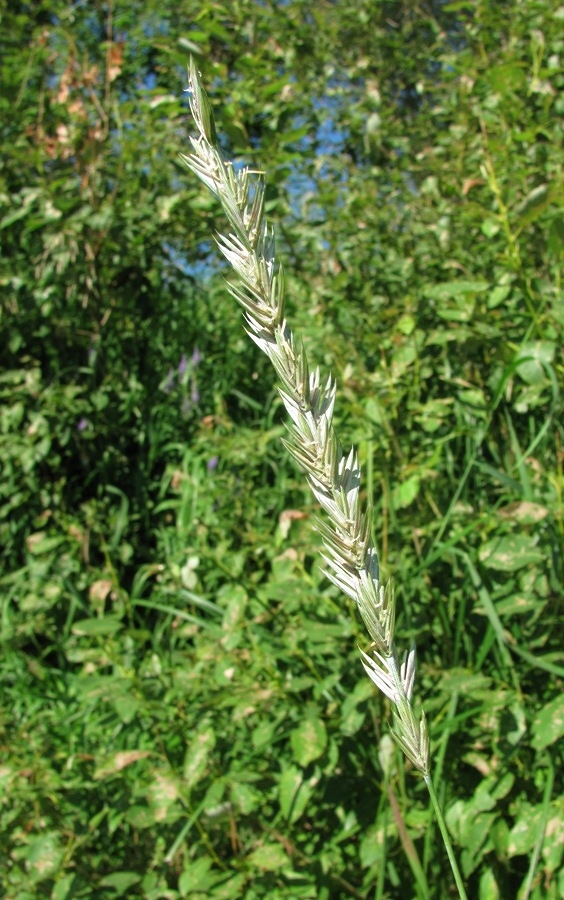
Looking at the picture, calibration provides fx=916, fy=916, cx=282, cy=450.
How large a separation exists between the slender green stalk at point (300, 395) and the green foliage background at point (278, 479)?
1.02 m

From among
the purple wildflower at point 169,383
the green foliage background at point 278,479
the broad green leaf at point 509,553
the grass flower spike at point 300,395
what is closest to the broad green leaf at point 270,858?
the green foliage background at point 278,479

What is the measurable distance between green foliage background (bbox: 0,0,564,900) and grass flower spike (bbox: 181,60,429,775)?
102 centimetres

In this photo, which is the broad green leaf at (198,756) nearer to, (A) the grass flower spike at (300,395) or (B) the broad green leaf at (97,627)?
(B) the broad green leaf at (97,627)

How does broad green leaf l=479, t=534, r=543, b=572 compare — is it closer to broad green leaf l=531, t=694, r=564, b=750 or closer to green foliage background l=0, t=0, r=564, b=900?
green foliage background l=0, t=0, r=564, b=900

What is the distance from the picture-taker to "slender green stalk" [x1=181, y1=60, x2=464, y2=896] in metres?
0.54

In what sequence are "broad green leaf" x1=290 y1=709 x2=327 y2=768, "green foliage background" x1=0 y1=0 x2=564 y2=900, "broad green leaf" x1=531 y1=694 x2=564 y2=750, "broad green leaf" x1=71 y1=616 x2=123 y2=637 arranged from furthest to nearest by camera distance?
"broad green leaf" x1=71 y1=616 x2=123 y2=637
"green foliage background" x1=0 y1=0 x2=564 y2=900
"broad green leaf" x1=290 y1=709 x2=327 y2=768
"broad green leaf" x1=531 y1=694 x2=564 y2=750

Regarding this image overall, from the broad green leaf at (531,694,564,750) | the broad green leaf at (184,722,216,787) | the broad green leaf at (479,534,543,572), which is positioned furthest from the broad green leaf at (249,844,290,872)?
the broad green leaf at (479,534,543,572)

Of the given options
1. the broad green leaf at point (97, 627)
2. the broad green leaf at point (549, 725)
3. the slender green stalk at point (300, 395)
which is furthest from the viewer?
the broad green leaf at point (97, 627)

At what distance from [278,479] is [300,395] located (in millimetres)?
2290

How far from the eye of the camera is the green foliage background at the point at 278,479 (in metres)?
1.72

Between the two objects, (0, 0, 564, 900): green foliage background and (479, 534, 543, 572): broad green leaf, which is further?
(0, 0, 564, 900): green foliage background

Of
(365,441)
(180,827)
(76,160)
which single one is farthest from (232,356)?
(180,827)

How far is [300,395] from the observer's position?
1.78ft

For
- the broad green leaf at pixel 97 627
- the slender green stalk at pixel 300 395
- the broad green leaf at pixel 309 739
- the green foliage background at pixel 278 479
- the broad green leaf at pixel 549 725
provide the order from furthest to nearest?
the broad green leaf at pixel 97 627, the green foliage background at pixel 278 479, the broad green leaf at pixel 309 739, the broad green leaf at pixel 549 725, the slender green stalk at pixel 300 395
